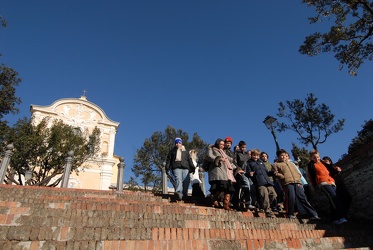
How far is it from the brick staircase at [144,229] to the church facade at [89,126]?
770 inches

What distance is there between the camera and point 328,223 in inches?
199

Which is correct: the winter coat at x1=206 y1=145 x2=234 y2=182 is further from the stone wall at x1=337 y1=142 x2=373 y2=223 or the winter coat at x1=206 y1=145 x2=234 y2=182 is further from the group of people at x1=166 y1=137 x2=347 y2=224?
the stone wall at x1=337 y1=142 x2=373 y2=223

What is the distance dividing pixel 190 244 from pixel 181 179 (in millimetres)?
3718

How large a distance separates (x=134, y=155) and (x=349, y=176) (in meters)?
24.1

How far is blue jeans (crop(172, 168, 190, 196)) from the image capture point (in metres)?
6.34

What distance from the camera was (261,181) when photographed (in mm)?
5676

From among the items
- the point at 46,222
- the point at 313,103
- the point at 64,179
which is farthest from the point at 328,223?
the point at 313,103

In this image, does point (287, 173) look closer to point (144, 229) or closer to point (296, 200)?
point (296, 200)

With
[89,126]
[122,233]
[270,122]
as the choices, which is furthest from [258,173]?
[89,126]

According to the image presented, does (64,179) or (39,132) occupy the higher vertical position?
(39,132)

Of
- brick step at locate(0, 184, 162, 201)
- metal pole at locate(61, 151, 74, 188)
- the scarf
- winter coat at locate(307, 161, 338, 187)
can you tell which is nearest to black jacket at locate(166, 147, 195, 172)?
brick step at locate(0, 184, 162, 201)

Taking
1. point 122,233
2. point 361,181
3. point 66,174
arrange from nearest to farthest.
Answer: point 122,233 → point 361,181 → point 66,174

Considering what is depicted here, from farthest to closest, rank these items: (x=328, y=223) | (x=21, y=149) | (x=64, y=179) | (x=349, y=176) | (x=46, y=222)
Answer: (x=21, y=149) → (x=64, y=179) → (x=349, y=176) → (x=328, y=223) → (x=46, y=222)

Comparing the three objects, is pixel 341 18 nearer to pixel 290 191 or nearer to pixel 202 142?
pixel 290 191
